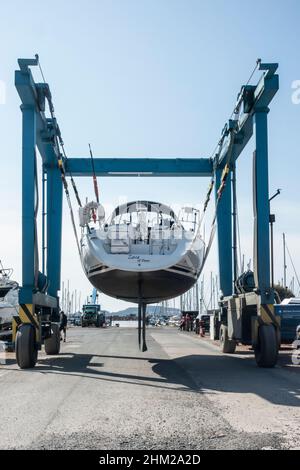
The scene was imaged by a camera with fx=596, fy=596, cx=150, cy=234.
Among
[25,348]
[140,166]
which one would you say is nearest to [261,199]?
[25,348]

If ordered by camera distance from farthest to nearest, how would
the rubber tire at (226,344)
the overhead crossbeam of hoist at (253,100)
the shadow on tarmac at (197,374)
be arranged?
the rubber tire at (226,344) → the overhead crossbeam of hoist at (253,100) → the shadow on tarmac at (197,374)

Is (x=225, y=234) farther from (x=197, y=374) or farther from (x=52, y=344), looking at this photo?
(x=197, y=374)

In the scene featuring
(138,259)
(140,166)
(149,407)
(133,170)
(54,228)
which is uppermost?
(140,166)

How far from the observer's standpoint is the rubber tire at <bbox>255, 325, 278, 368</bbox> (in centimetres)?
1274

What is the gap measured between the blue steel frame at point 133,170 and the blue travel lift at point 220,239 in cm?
2

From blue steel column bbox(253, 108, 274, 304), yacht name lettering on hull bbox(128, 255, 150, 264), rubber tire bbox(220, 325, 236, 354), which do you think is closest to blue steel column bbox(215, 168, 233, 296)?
rubber tire bbox(220, 325, 236, 354)

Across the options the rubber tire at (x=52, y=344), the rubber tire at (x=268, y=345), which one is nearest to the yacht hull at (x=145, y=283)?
the rubber tire at (x=268, y=345)

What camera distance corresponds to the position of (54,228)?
19.5 meters

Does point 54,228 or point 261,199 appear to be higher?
point 54,228

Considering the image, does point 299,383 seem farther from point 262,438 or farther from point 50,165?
point 50,165

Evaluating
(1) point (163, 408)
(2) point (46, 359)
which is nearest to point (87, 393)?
(1) point (163, 408)

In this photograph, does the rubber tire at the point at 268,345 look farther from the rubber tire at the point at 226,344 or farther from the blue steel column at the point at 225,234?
the blue steel column at the point at 225,234

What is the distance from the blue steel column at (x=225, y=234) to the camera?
1916cm

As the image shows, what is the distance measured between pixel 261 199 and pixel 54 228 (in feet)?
26.0
